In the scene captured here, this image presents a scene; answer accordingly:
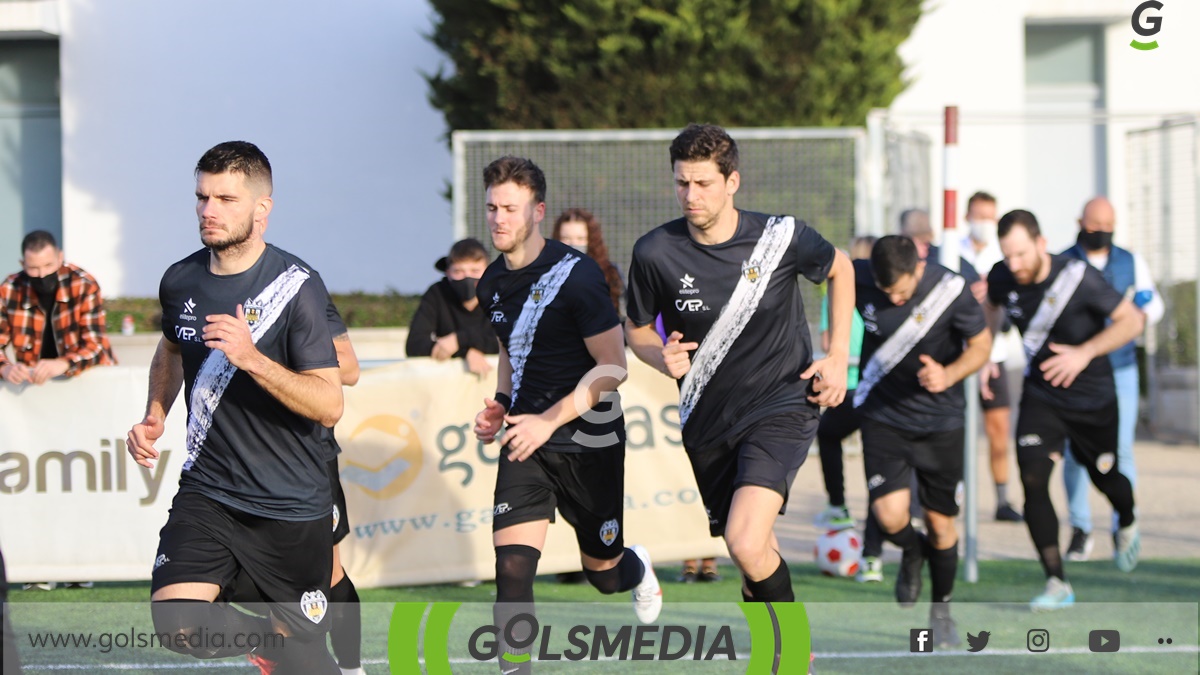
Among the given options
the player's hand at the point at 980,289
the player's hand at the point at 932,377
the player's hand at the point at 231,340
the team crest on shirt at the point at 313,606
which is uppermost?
the player's hand at the point at 980,289

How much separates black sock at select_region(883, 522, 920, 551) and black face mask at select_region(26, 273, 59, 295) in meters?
5.02

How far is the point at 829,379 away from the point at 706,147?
1043 millimetres

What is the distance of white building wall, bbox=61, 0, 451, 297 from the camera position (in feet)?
58.6

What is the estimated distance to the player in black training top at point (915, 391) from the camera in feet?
22.7

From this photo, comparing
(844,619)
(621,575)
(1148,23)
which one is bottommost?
(844,619)

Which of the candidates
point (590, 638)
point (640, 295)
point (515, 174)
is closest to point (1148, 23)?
point (590, 638)

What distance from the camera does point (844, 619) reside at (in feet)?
23.8

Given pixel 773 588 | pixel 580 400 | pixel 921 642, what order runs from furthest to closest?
pixel 921 642 < pixel 580 400 < pixel 773 588

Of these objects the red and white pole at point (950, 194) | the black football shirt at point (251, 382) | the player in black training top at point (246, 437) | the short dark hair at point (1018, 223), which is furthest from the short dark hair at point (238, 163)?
the red and white pole at point (950, 194)

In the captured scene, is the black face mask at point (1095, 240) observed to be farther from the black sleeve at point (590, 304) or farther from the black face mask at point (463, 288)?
the black sleeve at point (590, 304)

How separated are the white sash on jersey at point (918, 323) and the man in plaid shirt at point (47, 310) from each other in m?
4.58

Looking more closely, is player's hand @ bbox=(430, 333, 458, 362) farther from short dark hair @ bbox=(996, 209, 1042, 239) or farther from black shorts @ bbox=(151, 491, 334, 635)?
black shorts @ bbox=(151, 491, 334, 635)

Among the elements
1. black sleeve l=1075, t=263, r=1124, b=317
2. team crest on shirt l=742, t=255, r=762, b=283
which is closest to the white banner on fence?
black sleeve l=1075, t=263, r=1124, b=317

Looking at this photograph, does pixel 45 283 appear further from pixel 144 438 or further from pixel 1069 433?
pixel 1069 433
